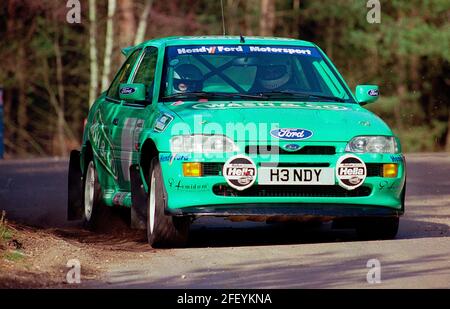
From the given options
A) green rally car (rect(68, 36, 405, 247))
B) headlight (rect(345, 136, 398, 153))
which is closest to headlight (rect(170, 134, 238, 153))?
green rally car (rect(68, 36, 405, 247))

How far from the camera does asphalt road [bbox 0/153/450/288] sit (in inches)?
315

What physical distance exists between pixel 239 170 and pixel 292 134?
0.48m

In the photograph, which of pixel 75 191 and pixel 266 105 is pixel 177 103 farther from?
pixel 75 191

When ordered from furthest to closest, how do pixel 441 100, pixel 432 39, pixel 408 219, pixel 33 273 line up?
pixel 441 100 → pixel 432 39 → pixel 408 219 → pixel 33 273

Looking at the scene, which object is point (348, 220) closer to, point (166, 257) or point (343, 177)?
point (343, 177)

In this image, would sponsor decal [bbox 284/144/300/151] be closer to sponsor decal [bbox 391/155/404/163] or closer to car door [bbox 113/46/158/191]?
sponsor decal [bbox 391/155/404/163]

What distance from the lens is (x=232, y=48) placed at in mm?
11023

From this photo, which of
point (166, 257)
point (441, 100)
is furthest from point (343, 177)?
point (441, 100)

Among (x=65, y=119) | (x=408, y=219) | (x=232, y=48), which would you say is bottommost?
(x=65, y=119)

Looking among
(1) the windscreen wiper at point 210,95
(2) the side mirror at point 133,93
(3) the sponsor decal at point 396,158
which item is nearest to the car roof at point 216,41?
(2) the side mirror at point 133,93

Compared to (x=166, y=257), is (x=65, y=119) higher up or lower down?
lower down

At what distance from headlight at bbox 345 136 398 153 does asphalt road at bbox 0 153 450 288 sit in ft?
2.39
